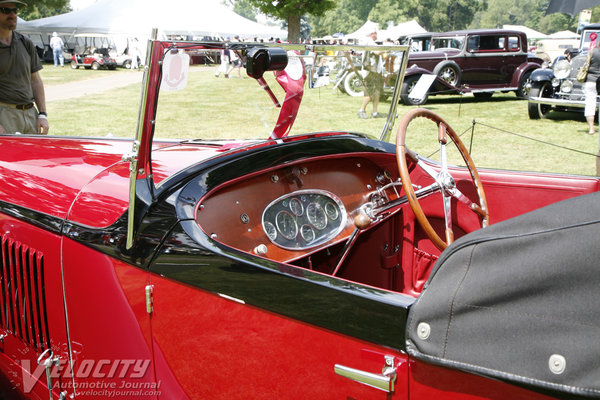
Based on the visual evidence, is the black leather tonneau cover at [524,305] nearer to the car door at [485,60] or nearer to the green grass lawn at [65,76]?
the car door at [485,60]

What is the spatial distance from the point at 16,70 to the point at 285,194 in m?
3.17

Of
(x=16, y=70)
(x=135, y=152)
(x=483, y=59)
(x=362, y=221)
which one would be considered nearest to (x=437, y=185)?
(x=362, y=221)

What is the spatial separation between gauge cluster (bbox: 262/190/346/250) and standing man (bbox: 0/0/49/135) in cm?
289

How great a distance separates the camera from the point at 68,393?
6.36 feet

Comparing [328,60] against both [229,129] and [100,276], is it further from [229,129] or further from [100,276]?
[100,276]

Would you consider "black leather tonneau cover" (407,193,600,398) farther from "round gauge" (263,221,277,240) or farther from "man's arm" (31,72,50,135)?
"man's arm" (31,72,50,135)

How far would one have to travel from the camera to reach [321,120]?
2525 millimetres

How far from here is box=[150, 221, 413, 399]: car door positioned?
125cm

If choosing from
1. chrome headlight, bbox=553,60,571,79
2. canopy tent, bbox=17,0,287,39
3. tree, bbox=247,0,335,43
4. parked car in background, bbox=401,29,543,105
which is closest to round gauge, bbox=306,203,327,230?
chrome headlight, bbox=553,60,571,79

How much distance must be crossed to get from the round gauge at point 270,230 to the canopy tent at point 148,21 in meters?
22.0

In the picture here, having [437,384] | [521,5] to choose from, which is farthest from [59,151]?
[521,5]

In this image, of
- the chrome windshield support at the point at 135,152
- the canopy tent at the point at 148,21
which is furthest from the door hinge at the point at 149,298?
the canopy tent at the point at 148,21

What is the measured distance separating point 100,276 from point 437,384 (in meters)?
1.14

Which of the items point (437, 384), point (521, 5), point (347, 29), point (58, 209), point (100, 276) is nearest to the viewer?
point (437, 384)
